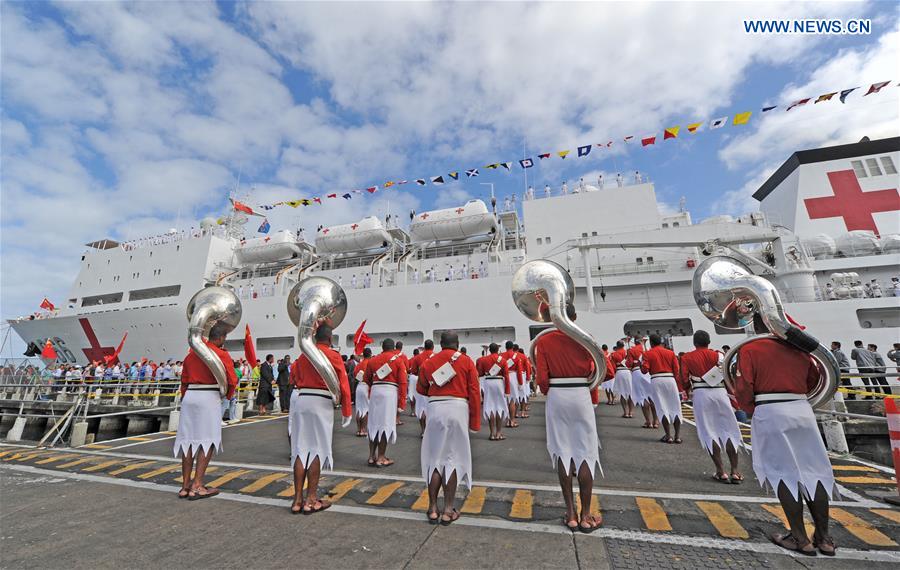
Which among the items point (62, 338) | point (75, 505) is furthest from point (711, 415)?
point (62, 338)

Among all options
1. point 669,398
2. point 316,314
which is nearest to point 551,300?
point 316,314

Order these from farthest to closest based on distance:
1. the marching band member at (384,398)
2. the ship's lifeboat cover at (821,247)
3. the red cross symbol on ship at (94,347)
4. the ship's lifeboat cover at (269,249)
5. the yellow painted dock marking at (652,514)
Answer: the ship's lifeboat cover at (269,249) → the red cross symbol on ship at (94,347) → the ship's lifeboat cover at (821,247) → the marching band member at (384,398) → the yellow painted dock marking at (652,514)

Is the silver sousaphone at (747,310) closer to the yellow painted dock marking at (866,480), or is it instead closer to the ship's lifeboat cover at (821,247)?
the yellow painted dock marking at (866,480)

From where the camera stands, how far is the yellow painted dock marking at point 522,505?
3.07 meters

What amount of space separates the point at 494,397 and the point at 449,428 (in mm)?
4104

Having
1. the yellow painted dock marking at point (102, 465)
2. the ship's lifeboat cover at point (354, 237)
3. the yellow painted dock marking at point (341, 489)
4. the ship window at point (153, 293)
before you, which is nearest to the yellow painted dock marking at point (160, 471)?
the yellow painted dock marking at point (102, 465)

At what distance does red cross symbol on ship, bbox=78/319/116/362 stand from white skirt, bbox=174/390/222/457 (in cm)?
2271

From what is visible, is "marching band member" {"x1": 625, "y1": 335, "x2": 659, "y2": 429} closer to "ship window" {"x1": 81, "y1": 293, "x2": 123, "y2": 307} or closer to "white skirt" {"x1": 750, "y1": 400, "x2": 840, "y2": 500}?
"white skirt" {"x1": 750, "y1": 400, "x2": 840, "y2": 500}

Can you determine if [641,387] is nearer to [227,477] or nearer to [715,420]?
[715,420]

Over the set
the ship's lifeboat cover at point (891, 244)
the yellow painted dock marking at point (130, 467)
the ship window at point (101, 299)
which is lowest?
the yellow painted dock marking at point (130, 467)

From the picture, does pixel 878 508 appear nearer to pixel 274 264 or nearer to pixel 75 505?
pixel 75 505

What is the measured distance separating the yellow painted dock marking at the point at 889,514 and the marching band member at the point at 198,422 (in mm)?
5728

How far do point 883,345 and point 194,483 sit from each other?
18.3 metres

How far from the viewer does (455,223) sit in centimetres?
1905
